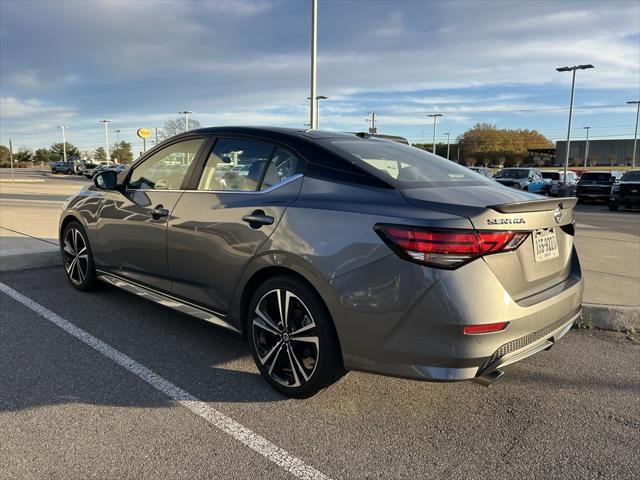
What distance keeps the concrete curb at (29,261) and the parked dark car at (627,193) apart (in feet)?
68.9

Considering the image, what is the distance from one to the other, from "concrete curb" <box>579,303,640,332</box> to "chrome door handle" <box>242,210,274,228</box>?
3.30 metres

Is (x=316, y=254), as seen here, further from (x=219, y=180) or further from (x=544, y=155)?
(x=544, y=155)

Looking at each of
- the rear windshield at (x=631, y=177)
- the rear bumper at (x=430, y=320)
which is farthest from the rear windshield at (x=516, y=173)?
the rear bumper at (x=430, y=320)

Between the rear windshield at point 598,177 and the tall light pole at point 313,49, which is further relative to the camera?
the rear windshield at point 598,177

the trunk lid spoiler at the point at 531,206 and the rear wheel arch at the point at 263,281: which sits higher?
the trunk lid spoiler at the point at 531,206

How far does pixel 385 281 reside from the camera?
2.66 m

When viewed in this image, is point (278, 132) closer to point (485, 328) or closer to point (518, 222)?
point (518, 222)

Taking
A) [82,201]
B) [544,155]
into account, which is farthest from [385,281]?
[544,155]

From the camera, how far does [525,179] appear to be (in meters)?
26.2

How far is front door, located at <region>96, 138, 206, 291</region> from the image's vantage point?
407 cm

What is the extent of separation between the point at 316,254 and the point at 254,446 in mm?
1079

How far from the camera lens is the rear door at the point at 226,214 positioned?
3.30m

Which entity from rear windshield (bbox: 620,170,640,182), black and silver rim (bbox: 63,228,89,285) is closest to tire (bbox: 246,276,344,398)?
black and silver rim (bbox: 63,228,89,285)

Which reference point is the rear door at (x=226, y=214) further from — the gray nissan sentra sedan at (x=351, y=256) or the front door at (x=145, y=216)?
the front door at (x=145, y=216)
